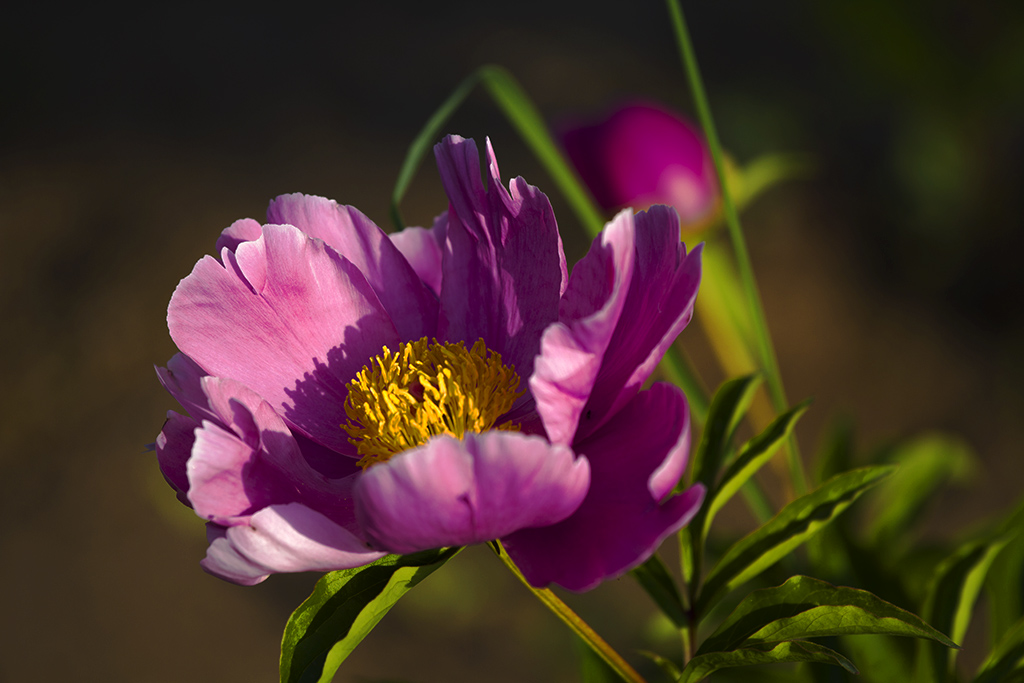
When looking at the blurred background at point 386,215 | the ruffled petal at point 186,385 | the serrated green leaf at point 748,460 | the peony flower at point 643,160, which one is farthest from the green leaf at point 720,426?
the blurred background at point 386,215

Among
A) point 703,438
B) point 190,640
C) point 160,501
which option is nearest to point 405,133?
point 160,501

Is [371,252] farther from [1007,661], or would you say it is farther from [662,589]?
[1007,661]

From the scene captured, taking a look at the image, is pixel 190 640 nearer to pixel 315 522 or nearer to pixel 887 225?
pixel 315 522

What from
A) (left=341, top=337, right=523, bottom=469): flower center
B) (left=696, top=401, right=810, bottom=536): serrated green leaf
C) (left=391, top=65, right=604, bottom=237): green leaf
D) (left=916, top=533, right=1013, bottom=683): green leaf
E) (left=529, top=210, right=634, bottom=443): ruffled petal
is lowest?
(left=916, top=533, right=1013, bottom=683): green leaf

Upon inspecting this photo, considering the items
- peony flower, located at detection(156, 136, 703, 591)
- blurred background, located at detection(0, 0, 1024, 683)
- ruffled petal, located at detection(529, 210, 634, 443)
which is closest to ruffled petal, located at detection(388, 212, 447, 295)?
peony flower, located at detection(156, 136, 703, 591)

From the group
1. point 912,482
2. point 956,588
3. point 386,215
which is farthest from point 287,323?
point 386,215

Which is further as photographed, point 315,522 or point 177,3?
point 177,3

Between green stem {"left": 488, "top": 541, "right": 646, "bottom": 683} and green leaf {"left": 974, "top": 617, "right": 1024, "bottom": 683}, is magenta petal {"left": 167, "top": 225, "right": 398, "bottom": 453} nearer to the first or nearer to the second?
green stem {"left": 488, "top": 541, "right": 646, "bottom": 683}
